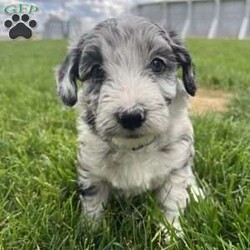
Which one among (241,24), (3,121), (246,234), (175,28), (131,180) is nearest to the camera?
(246,234)

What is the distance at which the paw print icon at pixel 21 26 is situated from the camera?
385 centimetres

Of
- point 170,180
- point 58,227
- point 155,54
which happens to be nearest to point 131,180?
point 170,180

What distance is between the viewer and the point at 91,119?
3.60 m

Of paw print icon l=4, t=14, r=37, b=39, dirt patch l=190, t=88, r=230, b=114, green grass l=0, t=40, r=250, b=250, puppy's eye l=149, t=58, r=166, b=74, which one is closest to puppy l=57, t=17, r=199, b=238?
puppy's eye l=149, t=58, r=166, b=74

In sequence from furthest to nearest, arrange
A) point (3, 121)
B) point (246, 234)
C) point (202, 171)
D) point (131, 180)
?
point (3, 121) → point (202, 171) → point (131, 180) → point (246, 234)

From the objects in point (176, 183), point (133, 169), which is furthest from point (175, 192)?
point (133, 169)

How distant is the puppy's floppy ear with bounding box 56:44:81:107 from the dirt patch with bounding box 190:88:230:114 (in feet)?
8.97

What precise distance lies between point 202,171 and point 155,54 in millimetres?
1165

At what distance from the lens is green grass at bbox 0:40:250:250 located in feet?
10.4

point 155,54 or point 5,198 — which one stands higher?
point 155,54

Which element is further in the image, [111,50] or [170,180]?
[170,180]

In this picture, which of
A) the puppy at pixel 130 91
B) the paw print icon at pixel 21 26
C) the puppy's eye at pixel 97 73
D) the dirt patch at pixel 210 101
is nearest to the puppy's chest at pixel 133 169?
the puppy at pixel 130 91

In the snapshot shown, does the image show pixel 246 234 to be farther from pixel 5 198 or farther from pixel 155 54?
pixel 5 198

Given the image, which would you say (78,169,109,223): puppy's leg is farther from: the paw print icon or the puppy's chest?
the paw print icon
